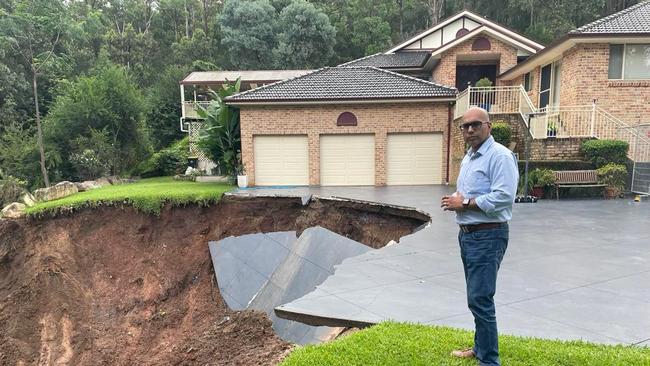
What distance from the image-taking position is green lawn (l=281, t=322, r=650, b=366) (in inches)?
122

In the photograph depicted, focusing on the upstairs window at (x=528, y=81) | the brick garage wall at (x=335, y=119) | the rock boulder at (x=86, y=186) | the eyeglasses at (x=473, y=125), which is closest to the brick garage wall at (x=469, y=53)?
the upstairs window at (x=528, y=81)

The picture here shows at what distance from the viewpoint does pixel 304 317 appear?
4090 mm

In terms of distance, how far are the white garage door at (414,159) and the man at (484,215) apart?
13515mm

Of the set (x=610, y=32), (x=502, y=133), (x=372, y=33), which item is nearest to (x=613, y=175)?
(x=502, y=133)

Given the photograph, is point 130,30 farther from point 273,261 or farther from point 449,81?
point 273,261

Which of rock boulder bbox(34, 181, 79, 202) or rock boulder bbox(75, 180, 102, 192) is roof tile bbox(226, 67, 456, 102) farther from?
rock boulder bbox(75, 180, 102, 192)

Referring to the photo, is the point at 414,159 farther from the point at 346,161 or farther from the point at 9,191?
the point at 9,191

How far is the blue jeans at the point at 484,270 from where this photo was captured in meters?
2.76

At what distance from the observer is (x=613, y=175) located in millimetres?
12008

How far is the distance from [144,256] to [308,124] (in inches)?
304

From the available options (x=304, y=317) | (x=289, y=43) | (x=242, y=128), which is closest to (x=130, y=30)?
(x=289, y=43)

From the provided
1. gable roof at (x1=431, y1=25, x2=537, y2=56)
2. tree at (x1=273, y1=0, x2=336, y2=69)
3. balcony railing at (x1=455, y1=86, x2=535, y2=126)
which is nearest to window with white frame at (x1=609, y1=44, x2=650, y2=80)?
balcony railing at (x1=455, y1=86, x2=535, y2=126)

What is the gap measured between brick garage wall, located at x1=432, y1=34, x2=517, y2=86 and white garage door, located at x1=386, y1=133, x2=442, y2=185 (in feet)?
22.3

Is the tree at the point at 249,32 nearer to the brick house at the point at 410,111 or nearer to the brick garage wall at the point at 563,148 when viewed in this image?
the brick house at the point at 410,111
